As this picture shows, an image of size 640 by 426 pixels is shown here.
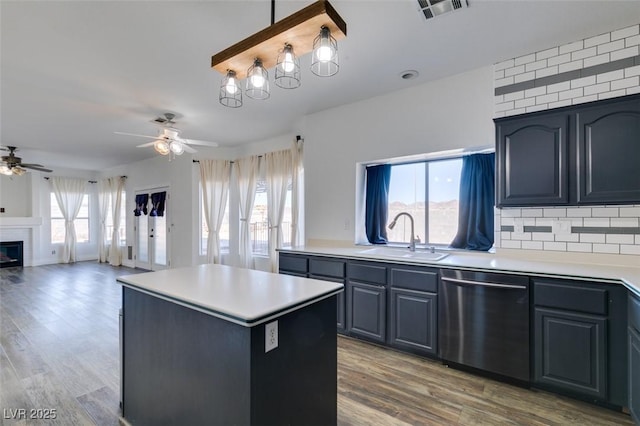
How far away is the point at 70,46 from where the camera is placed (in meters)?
2.44

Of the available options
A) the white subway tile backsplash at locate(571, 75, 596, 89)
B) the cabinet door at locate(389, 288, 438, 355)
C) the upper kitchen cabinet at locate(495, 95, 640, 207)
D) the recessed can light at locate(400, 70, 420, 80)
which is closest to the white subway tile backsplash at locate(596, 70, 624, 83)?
the white subway tile backsplash at locate(571, 75, 596, 89)

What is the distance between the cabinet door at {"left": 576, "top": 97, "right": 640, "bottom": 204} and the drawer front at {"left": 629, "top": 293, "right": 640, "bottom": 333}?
0.73m

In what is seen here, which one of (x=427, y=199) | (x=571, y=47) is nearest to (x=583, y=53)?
(x=571, y=47)

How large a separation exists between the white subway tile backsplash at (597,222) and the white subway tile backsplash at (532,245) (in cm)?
36

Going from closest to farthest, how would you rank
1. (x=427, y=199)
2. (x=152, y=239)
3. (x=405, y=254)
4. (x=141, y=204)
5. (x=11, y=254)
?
1. (x=405, y=254)
2. (x=427, y=199)
3. (x=152, y=239)
4. (x=141, y=204)
5. (x=11, y=254)

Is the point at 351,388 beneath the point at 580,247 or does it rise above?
beneath

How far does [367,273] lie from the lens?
294 cm

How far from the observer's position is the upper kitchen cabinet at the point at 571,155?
2082 mm

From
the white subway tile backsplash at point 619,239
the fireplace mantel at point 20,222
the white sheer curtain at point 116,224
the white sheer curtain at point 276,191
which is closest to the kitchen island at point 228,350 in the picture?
the white subway tile backsplash at point 619,239

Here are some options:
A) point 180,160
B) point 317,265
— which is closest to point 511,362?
point 317,265

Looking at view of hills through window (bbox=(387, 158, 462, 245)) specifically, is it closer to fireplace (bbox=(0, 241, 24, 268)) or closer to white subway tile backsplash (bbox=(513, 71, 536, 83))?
white subway tile backsplash (bbox=(513, 71, 536, 83))

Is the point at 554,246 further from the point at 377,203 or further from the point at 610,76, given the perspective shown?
the point at 377,203

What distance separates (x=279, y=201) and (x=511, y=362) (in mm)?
3778

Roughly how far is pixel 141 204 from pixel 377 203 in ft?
20.7
